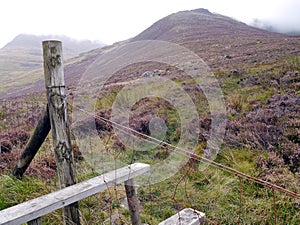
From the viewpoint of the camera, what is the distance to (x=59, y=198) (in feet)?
7.73

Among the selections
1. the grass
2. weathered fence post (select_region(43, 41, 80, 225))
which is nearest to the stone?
the grass

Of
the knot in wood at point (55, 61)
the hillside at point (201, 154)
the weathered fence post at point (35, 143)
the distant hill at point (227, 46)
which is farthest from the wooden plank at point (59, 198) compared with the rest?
the distant hill at point (227, 46)

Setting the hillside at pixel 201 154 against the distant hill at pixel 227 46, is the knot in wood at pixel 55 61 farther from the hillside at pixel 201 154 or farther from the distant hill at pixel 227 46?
the distant hill at pixel 227 46

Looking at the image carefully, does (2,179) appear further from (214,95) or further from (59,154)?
Answer: (214,95)

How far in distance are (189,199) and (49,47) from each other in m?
2.79

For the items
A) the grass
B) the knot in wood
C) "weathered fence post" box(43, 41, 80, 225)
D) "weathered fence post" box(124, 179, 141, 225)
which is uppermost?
the knot in wood

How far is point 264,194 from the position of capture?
12.0 feet

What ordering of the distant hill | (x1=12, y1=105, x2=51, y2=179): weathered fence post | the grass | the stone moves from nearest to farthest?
the stone < (x1=12, y1=105, x2=51, y2=179): weathered fence post < the grass < the distant hill

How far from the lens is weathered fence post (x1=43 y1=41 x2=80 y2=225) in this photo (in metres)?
2.64

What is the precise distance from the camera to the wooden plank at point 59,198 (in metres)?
2.10

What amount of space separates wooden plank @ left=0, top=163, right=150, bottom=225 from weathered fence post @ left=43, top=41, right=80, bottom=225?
270 mm

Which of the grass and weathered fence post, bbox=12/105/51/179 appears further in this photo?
the grass

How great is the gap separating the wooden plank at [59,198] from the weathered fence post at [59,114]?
27 cm

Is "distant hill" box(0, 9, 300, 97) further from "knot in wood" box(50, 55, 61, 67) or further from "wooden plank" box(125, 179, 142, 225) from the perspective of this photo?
"knot in wood" box(50, 55, 61, 67)
